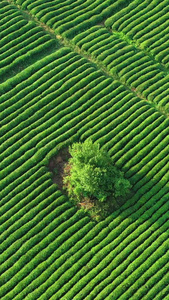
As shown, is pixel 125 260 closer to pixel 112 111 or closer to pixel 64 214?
pixel 64 214

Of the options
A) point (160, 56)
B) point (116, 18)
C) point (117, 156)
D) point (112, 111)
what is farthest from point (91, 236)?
point (116, 18)

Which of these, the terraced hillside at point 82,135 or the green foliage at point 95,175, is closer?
the terraced hillside at point 82,135

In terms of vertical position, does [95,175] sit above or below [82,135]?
below

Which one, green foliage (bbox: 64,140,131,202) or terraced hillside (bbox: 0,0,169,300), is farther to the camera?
green foliage (bbox: 64,140,131,202)
